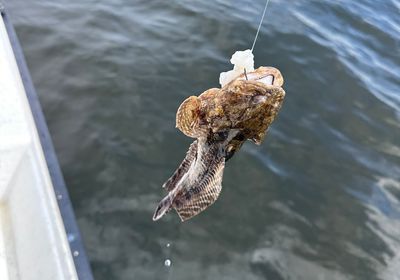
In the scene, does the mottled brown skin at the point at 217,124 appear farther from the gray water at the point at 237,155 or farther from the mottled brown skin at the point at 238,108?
the gray water at the point at 237,155

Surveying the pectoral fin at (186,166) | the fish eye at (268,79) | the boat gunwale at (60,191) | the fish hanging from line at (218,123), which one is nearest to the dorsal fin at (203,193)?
the fish hanging from line at (218,123)

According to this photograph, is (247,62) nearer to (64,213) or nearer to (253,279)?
(64,213)

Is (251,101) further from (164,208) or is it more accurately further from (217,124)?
(164,208)

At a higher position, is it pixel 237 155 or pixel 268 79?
pixel 268 79

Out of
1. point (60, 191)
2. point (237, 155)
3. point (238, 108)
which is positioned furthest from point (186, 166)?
point (237, 155)

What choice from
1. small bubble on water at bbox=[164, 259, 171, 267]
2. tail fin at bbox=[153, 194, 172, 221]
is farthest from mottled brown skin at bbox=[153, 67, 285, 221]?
small bubble on water at bbox=[164, 259, 171, 267]

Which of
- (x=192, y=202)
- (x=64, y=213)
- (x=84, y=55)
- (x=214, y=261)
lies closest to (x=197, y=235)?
(x=214, y=261)
